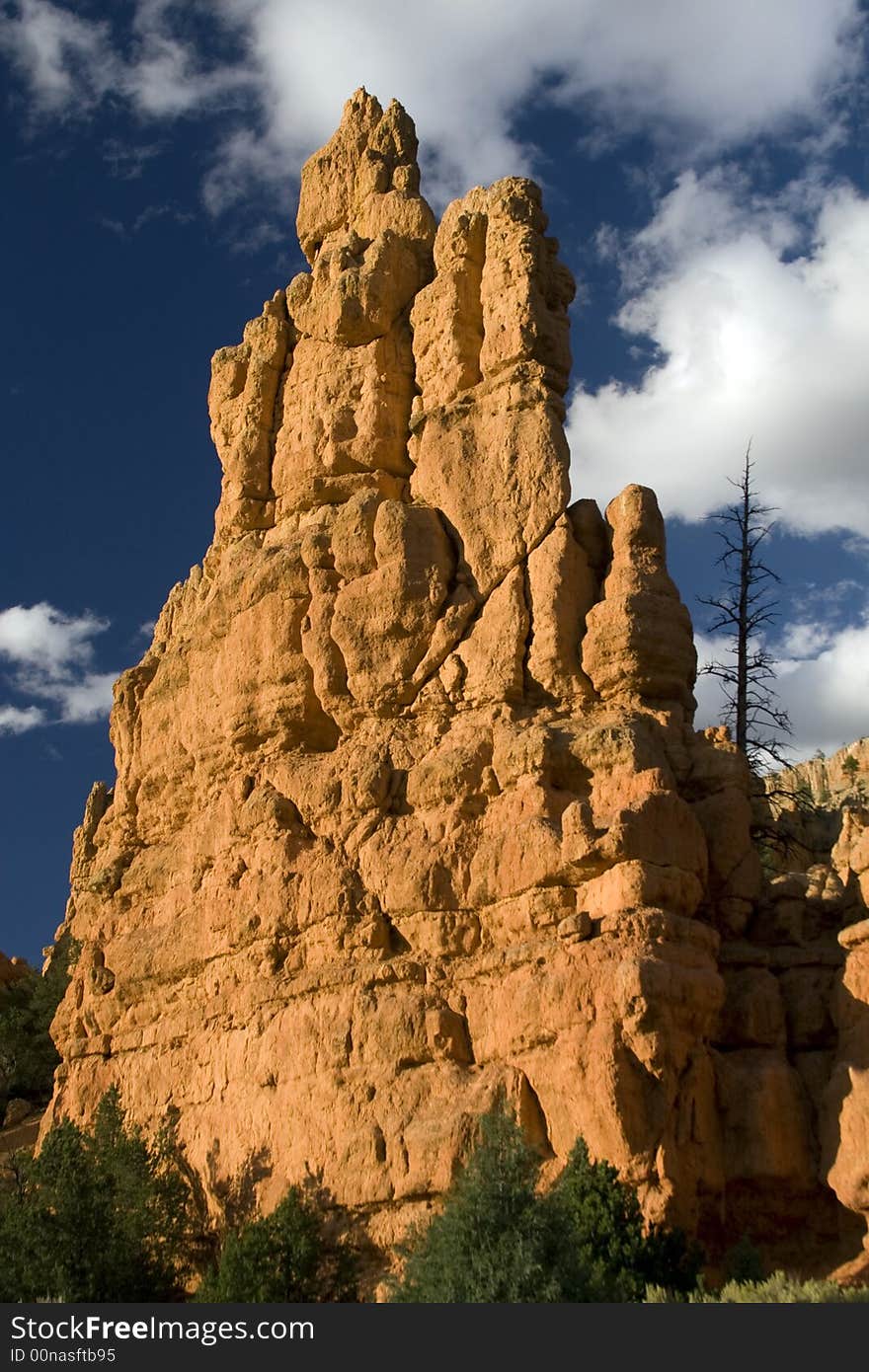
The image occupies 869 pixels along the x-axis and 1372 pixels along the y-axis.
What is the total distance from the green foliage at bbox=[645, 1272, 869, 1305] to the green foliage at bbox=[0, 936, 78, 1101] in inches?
1131

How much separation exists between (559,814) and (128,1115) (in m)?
11.5

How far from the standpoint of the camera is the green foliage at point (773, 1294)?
65.6ft

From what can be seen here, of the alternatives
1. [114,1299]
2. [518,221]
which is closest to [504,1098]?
[114,1299]

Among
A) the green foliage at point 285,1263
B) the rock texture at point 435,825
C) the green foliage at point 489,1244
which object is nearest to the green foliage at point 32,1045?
the rock texture at point 435,825

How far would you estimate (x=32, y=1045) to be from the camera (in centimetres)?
4797

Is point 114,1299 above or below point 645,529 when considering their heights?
below

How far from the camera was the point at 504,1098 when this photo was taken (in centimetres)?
2461

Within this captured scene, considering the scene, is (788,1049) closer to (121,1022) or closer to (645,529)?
(645,529)

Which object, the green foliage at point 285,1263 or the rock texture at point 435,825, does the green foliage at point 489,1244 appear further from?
the green foliage at point 285,1263

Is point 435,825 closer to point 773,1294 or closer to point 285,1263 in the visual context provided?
point 285,1263

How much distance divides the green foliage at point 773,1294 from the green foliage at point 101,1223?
9.90 metres

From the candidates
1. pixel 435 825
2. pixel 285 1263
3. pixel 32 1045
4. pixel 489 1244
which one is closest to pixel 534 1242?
pixel 489 1244

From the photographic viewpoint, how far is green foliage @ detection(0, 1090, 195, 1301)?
26906 millimetres

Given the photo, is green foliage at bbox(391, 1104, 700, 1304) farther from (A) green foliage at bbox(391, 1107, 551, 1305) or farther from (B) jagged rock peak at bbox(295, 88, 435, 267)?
(B) jagged rock peak at bbox(295, 88, 435, 267)
